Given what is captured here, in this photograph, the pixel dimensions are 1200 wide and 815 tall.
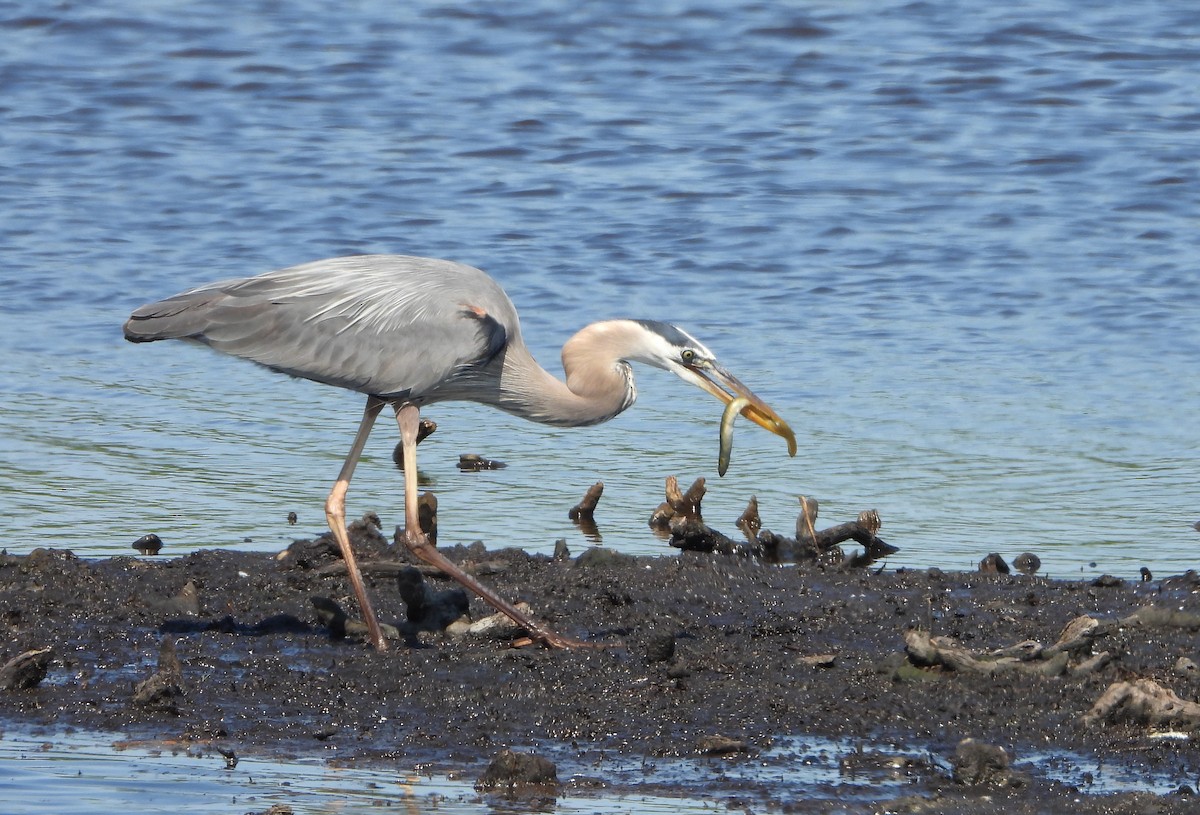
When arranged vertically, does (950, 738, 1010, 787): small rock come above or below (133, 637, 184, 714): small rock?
above

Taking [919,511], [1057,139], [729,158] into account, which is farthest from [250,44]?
[919,511]

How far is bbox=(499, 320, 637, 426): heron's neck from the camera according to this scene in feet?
26.4

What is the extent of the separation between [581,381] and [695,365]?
589 millimetres

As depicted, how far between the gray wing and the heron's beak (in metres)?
0.86

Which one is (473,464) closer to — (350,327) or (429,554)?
(350,327)

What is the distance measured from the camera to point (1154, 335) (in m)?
12.1

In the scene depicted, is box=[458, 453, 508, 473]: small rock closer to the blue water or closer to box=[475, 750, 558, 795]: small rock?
the blue water

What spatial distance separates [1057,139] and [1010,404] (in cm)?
632

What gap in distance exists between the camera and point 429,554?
7.57 m

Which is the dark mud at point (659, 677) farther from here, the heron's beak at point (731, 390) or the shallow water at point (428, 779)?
the heron's beak at point (731, 390)

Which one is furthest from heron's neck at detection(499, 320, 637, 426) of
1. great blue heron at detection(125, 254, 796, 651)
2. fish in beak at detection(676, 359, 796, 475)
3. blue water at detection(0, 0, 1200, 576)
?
blue water at detection(0, 0, 1200, 576)

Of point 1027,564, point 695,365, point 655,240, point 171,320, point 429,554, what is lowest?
point 1027,564

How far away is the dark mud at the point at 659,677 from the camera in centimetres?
572

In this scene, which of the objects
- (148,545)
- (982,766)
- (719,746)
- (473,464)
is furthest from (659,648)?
(473,464)
